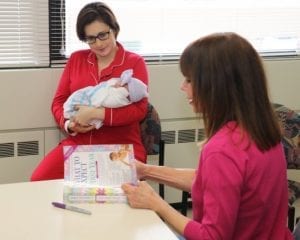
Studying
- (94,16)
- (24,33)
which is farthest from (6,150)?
(94,16)

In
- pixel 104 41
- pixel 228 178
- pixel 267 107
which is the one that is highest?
pixel 104 41

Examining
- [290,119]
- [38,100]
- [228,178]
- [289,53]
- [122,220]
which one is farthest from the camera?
[289,53]

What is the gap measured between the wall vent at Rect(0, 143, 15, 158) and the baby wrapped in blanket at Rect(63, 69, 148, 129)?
1.93 ft

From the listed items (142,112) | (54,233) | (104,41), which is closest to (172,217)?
(54,233)

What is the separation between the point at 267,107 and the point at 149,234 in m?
0.50

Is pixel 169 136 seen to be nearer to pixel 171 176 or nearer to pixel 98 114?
pixel 98 114

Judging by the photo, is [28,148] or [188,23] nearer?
[28,148]

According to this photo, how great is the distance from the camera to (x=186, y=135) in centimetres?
321

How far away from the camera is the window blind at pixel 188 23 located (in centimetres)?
295

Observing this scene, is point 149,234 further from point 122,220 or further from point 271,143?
point 271,143

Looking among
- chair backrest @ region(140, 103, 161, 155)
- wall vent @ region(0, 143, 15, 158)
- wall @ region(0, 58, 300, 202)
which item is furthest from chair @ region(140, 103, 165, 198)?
wall vent @ region(0, 143, 15, 158)

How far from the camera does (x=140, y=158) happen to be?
8.47 feet

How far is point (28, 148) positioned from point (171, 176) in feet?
4.40

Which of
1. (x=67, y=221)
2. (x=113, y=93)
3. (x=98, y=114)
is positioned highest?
(x=113, y=93)
